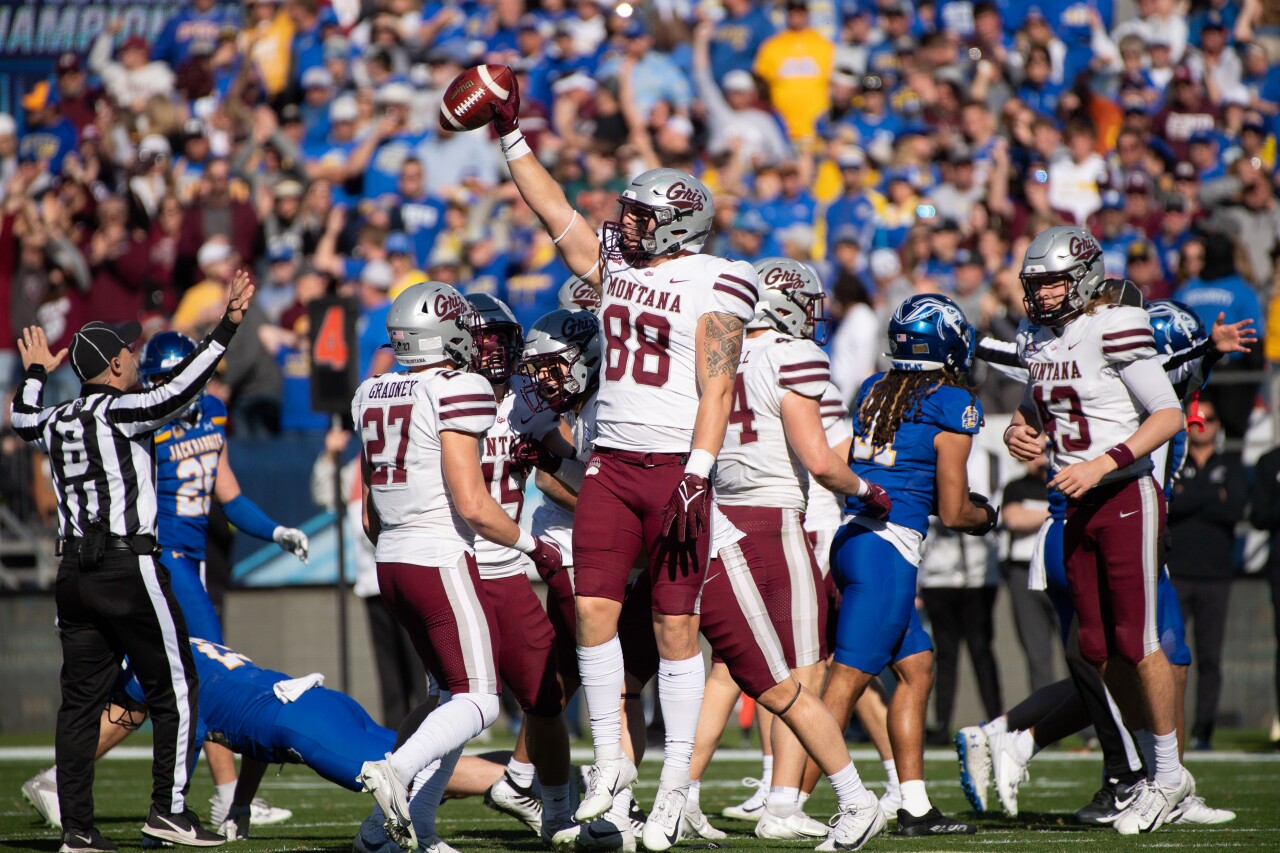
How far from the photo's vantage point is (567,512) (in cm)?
723

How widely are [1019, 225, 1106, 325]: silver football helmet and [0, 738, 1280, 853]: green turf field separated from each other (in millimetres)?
2150

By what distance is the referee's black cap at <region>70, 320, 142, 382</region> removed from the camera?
6980 millimetres

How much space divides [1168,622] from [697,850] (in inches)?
101

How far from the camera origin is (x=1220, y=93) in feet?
49.3

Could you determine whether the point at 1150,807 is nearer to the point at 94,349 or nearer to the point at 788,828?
the point at 788,828

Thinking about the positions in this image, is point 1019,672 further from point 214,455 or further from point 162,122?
point 162,122

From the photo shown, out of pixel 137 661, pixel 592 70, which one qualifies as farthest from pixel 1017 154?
pixel 137 661

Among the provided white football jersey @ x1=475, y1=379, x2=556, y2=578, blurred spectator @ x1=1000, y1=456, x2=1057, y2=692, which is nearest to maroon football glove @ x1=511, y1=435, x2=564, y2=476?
white football jersey @ x1=475, y1=379, x2=556, y2=578

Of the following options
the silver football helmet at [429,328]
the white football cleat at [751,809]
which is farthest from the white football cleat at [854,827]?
the silver football helmet at [429,328]

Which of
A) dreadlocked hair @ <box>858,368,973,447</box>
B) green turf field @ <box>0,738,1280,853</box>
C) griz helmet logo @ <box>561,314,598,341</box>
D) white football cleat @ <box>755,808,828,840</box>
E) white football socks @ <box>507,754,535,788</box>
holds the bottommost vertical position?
green turf field @ <box>0,738,1280,853</box>

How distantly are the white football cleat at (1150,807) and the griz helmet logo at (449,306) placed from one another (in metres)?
3.32

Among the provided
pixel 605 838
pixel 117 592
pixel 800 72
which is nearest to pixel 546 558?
pixel 605 838

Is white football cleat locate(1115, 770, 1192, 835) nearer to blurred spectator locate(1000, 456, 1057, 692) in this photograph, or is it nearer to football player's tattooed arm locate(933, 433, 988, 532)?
football player's tattooed arm locate(933, 433, 988, 532)

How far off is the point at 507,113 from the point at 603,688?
227 cm
